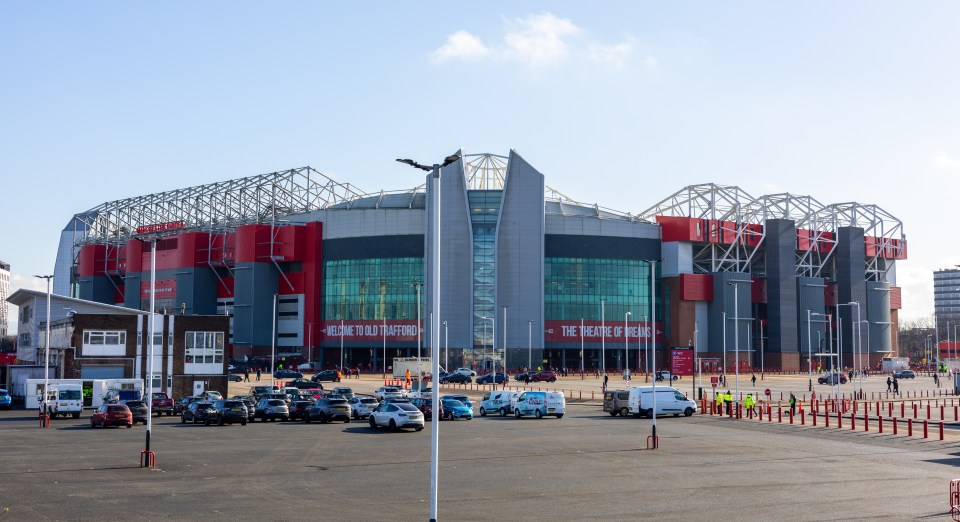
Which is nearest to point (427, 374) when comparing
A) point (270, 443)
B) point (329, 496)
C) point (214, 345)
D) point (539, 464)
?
point (214, 345)

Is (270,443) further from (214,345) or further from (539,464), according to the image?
(214,345)

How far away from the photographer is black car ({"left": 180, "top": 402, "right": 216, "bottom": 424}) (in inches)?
2226

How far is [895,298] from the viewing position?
190125 mm

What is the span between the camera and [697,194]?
163625mm

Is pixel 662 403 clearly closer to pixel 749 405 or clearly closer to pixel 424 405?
pixel 749 405

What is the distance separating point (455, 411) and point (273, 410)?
10.9 metres

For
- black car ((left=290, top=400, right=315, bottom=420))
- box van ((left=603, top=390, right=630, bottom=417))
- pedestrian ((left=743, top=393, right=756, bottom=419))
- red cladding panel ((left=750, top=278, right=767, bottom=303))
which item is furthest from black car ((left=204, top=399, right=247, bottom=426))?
red cladding panel ((left=750, top=278, right=767, bottom=303))

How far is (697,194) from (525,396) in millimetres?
108007

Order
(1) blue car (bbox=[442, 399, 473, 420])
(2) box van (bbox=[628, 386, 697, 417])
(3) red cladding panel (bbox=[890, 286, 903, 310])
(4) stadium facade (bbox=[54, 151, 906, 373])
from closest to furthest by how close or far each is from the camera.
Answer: (1) blue car (bbox=[442, 399, 473, 420]) → (2) box van (bbox=[628, 386, 697, 417]) → (4) stadium facade (bbox=[54, 151, 906, 373]) → (3) red cladding panel (bbox=[890, 286, 903, 310])

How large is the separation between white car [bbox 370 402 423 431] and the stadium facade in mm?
96010

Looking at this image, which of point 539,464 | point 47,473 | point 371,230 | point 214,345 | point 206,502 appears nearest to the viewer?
point 206,502

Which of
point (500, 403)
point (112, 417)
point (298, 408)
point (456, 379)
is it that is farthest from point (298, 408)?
point (456, 379)

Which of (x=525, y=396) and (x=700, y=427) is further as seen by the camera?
(x=525, y=396)

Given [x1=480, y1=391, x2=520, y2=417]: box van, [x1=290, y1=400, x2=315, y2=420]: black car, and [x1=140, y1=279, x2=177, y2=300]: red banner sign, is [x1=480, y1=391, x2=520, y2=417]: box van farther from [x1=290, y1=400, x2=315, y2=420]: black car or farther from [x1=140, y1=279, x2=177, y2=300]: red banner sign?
[x1=140, y1=279, x2=177, y2=300]: red banner sign
